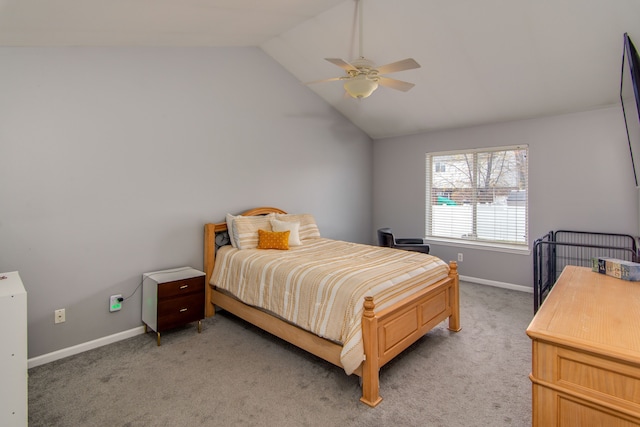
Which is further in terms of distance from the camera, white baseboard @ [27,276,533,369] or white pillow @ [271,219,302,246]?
white pillow @ [271,219,302,246]

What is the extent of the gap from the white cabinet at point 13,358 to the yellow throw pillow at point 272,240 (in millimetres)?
2138

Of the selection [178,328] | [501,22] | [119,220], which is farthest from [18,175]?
[501,22]

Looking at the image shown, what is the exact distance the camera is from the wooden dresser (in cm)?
105

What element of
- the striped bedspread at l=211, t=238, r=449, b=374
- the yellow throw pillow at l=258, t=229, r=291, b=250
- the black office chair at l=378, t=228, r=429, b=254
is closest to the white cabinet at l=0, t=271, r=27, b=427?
the striped bedspread at l=211, t=238, r=449, b=374

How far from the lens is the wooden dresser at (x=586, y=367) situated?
1.05 m

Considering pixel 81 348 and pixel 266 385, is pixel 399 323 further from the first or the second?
pixel 81 348

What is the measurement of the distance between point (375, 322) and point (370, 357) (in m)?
0.22

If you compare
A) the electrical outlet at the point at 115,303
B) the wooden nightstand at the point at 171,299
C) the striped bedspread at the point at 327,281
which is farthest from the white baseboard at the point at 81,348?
the striped bedspread at the point at 327,281

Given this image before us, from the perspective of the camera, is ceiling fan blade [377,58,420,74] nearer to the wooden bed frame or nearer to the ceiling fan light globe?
the ceiling fan light globe

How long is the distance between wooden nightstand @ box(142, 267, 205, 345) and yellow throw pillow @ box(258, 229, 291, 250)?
733mm

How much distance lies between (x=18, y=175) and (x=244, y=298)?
2.02 meters

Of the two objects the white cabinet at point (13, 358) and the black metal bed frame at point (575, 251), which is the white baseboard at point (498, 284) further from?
the white cabinet at point (13, 358)

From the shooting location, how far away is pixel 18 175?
2.53 m

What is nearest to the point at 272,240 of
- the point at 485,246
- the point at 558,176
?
the point at 485,246
